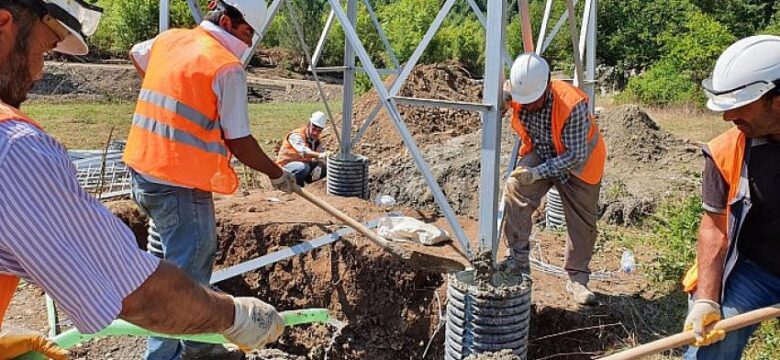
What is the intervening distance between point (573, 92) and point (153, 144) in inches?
100

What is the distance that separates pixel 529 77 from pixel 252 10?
173 cm

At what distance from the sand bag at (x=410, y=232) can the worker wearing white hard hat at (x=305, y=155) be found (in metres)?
3.28

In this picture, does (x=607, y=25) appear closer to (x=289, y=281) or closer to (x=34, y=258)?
(x=289, y=281)

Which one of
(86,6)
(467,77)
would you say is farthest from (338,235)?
(467,77)

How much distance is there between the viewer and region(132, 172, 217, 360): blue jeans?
3494 millimetres

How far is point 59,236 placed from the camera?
1.28 metres

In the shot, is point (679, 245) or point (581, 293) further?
point (679, 245)

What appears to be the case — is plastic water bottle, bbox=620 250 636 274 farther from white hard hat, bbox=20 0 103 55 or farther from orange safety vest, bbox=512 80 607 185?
white hard hat, bbox=20 0 103 55

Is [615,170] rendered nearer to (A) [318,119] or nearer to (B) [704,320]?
(A) [318,119]

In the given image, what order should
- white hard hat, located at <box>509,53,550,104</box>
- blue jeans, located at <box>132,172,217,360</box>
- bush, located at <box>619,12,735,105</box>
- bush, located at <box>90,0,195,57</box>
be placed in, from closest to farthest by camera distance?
blue jeans, located at <box>132,172,217,360</box> → white hard hat, located at <box>509,53,550,104</box> → bush, located at <box>619,12,735,105</box> → bush, located at <box>90,0,195,57</box>

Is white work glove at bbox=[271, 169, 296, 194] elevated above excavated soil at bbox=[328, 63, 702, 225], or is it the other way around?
white work glove at bbox=[271, 169, 296, 194]

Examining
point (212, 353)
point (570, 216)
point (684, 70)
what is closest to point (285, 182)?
point (212, 353)

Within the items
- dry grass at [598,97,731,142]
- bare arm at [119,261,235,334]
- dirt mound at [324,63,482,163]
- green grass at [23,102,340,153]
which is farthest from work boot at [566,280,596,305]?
green grass at [23,102,340,153]

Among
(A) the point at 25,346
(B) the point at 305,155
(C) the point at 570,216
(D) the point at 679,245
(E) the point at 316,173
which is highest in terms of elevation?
(A) the point at 25,346
